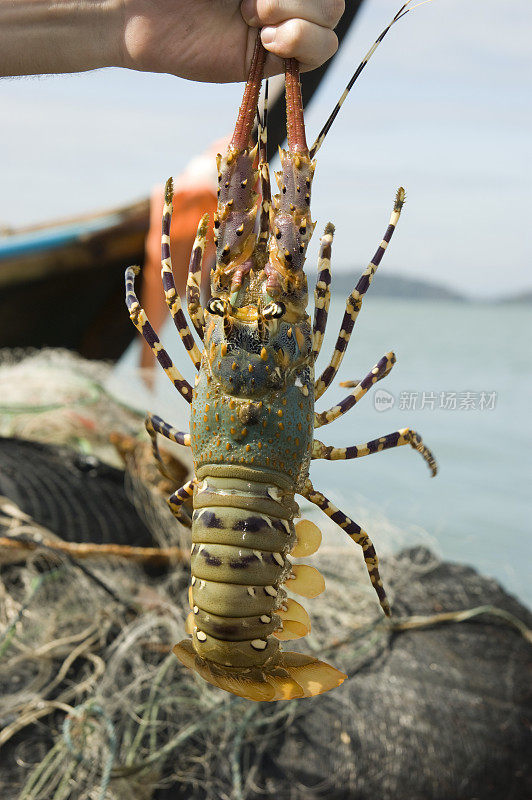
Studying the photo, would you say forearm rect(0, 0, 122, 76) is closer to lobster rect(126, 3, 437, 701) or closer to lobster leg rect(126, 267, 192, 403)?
lobster rect(126, 3, 437, 701)

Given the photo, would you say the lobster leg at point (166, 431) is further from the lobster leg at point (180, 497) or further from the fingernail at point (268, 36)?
the fingernail at point (268, 36)

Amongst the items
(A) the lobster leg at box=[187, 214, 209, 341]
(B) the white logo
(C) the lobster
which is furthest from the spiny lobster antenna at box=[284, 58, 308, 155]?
(B) the white logo

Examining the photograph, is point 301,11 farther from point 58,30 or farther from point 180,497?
point 180,497

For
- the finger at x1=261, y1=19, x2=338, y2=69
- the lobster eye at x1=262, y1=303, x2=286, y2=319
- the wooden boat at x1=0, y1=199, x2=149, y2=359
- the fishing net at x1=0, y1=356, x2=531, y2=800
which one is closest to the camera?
the finger at x1=261, y1=19, x2=338, y2=69

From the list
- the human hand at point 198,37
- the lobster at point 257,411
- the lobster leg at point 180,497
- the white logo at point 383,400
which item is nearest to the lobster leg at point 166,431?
the lobster at point 257,411

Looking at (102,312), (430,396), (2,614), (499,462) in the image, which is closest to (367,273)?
(430,396)

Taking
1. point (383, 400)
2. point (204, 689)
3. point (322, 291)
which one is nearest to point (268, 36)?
point (322, 291)

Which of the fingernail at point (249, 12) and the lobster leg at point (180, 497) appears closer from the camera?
the fingernail at point (249, 12)
